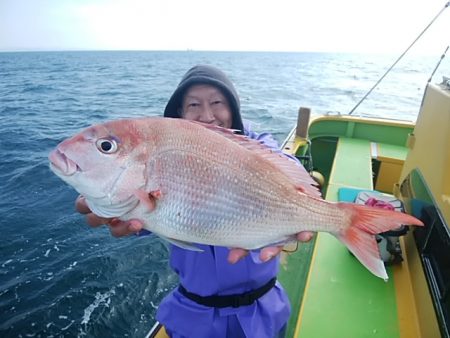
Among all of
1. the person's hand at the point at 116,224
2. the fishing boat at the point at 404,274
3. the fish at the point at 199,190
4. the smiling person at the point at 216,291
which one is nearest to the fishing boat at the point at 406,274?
the fishing boat at the point at 404,274

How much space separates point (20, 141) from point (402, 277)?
45.9 feet

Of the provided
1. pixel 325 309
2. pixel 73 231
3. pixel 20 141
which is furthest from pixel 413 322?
pixel 20 141

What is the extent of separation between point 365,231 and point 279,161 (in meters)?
0.58

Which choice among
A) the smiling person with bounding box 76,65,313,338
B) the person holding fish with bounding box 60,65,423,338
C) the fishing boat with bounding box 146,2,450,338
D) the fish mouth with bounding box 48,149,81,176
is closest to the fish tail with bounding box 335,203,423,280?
the person holding fish with bounding box 60,65,423,338

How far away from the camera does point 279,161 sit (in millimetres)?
1799

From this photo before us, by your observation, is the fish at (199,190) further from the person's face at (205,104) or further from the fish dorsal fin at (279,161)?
the person's face at (205,104)

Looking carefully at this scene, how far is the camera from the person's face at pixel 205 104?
7.54ft

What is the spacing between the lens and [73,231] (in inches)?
264

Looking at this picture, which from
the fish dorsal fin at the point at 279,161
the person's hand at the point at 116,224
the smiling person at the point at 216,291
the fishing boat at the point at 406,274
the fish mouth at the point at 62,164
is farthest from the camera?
the fishing boat at the point at 406,274

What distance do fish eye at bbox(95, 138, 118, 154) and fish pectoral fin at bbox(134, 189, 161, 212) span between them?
23cm

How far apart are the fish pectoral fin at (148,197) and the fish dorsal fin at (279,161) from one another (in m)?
0.48

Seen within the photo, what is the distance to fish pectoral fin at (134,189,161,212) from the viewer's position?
1.42 m

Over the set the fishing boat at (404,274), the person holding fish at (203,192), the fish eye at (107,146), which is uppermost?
the fish eye at (107,146)

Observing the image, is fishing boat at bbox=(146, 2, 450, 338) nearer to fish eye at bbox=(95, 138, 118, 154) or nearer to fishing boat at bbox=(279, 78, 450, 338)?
fishing boat at bbox=(279, 78, 450, 338)
